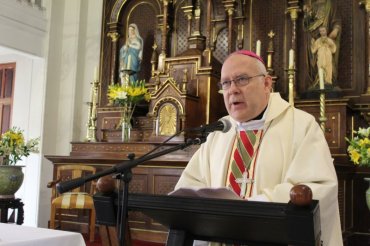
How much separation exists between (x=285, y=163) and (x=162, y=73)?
471 cm

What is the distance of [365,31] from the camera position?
614cm

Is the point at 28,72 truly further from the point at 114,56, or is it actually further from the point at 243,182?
the point at 243,182

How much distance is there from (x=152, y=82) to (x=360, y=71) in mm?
2977

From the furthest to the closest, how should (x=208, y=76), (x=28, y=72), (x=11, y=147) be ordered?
(x=28, y=72) → (x=208, y=76) → (x=11, y=147)

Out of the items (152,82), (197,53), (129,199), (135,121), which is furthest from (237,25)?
(129,199)

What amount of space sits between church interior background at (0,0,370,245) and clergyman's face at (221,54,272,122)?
120 inches

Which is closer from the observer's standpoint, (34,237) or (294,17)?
(34,237)

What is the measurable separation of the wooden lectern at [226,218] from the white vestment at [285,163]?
1.13ft

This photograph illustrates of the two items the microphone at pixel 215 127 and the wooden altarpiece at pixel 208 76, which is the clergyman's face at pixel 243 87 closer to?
the microphone at pixel 215 127

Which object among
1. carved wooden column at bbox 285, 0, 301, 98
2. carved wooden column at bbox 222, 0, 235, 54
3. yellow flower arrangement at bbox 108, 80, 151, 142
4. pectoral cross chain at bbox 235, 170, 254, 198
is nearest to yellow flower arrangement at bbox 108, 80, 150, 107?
yellow flower arrangement at bbox 108, 80, 151, 142

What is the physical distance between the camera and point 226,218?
63.4 inches

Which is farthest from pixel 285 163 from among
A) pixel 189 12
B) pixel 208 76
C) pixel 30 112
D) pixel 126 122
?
pixel 30 112

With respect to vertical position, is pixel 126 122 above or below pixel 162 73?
below

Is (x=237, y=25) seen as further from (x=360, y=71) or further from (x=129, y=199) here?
(x=129, y=199)
